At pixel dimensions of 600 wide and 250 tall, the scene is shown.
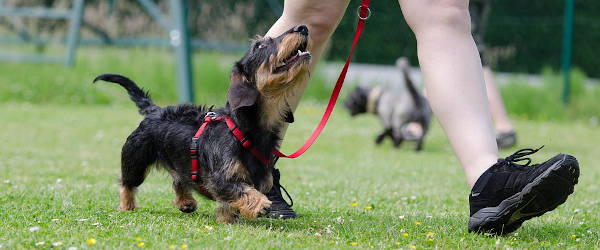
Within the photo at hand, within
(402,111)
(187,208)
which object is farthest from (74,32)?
(187,208)

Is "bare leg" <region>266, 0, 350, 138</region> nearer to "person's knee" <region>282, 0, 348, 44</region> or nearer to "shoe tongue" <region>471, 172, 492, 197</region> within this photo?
"person's knee" <region>282, 0, 348, 44</region>

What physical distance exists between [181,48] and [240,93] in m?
7.88

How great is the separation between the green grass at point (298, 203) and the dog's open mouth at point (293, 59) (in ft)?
2.44

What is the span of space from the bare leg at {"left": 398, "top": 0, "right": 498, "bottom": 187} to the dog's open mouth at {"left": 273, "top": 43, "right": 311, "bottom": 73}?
0.54 meters

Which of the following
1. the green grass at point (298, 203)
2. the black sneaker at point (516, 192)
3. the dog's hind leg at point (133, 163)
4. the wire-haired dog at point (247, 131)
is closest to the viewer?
the black sneaker at point (516, 192)

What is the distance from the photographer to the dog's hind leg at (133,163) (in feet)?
13.5

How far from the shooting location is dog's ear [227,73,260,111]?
11.9ft

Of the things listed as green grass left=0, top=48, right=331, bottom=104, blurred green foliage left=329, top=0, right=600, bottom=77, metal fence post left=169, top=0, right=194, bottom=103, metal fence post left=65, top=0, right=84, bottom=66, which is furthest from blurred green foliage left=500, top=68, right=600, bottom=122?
metal fence post left=65, top=0, right=84, bottom=66

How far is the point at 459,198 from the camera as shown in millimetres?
5012

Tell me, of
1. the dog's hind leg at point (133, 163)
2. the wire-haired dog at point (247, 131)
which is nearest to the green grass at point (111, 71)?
the dog's hind leg at point (133, 163)

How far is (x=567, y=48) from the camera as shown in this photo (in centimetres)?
1280

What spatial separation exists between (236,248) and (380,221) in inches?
41.7

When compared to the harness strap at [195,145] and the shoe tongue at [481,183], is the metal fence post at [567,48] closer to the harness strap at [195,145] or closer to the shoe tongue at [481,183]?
the shoe tongue at [481,183]

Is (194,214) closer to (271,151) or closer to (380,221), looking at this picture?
(271,151)
